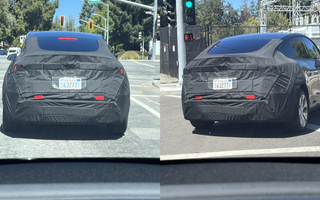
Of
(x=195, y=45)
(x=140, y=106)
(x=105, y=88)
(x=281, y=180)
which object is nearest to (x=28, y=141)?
(x=105, y=88)

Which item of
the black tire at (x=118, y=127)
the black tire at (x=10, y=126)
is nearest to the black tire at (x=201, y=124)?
the black tire at (x=118, y=127)

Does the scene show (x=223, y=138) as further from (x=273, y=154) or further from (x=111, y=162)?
(x=111, y=162)

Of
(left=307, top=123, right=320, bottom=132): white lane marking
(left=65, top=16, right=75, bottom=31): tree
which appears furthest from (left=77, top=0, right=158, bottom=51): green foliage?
(left=307, top=123, right=320, bottom=132): white lane marking

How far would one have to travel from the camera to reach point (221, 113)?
4773 millimetres

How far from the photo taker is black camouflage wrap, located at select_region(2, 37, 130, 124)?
3994 mm

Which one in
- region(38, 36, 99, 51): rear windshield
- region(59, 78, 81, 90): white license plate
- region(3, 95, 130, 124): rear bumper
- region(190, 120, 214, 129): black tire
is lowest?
region(190, 120, 214, 129): black tire

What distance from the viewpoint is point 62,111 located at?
401cm

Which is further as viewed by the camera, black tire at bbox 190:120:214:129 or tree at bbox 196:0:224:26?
tree at bbox 196:0:224:26

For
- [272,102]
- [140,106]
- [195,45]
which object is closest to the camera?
[272,102]

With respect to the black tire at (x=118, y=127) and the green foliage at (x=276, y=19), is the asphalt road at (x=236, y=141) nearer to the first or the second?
the black tire at (x=118, y=127)

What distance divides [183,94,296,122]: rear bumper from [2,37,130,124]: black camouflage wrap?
3.66 ft

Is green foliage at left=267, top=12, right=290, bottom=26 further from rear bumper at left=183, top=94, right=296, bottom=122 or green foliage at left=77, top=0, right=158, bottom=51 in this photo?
rear bumper at left=183, top=94, right=296, bottom=122

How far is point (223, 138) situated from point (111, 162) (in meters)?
1.56

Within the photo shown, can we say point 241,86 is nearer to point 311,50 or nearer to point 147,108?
point 311,50
